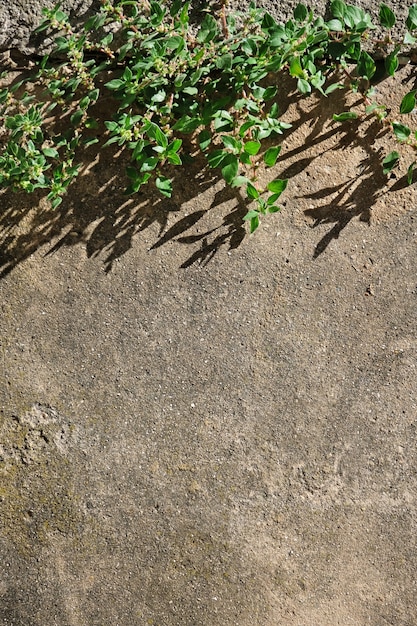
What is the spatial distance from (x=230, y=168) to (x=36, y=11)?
110cm

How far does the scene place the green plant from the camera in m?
2.31

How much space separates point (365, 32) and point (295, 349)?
4.31 feet

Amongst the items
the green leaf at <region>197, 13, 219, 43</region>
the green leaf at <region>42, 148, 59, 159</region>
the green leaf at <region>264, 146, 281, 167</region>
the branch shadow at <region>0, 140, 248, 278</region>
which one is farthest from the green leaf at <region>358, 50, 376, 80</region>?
the green leaf at <region>42, 148, 59, 159</region>

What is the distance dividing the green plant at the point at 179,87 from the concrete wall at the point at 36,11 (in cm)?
8

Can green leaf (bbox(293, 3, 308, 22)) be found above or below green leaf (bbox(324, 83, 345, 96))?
above

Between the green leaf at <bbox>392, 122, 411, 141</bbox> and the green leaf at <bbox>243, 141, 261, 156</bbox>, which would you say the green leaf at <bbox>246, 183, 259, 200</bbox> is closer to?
the green leaf at <bbox>243, 141, 261, 156</bbox>

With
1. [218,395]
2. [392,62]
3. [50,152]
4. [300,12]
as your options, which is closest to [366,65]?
[392,62]

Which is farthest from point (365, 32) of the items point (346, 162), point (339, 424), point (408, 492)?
point (408, 492)

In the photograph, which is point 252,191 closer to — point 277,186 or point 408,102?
point 277,186

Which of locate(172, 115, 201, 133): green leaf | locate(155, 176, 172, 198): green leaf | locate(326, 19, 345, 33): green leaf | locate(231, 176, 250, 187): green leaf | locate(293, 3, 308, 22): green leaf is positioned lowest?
locate(231, 176, 250, 187): green leaf

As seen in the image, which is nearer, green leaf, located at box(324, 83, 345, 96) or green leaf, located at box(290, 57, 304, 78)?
green leaf, located at box(290, 57, 304, 78)

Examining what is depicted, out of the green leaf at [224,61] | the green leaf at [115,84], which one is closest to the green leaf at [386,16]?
the green leaf at [224,61]

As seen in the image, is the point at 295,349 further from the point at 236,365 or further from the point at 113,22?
the point at 113,22

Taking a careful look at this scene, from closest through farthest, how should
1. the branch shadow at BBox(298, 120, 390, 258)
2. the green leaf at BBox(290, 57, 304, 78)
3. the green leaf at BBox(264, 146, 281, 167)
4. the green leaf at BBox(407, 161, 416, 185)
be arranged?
the green leaf at BBox(290, 57, 304, 78)
the green leaf at BBox(264, 146, 281, 167)
the green leaf at BBox(407, 161, 416, 185)
the branch shadow at BBox(298, 120, 390, 258)
